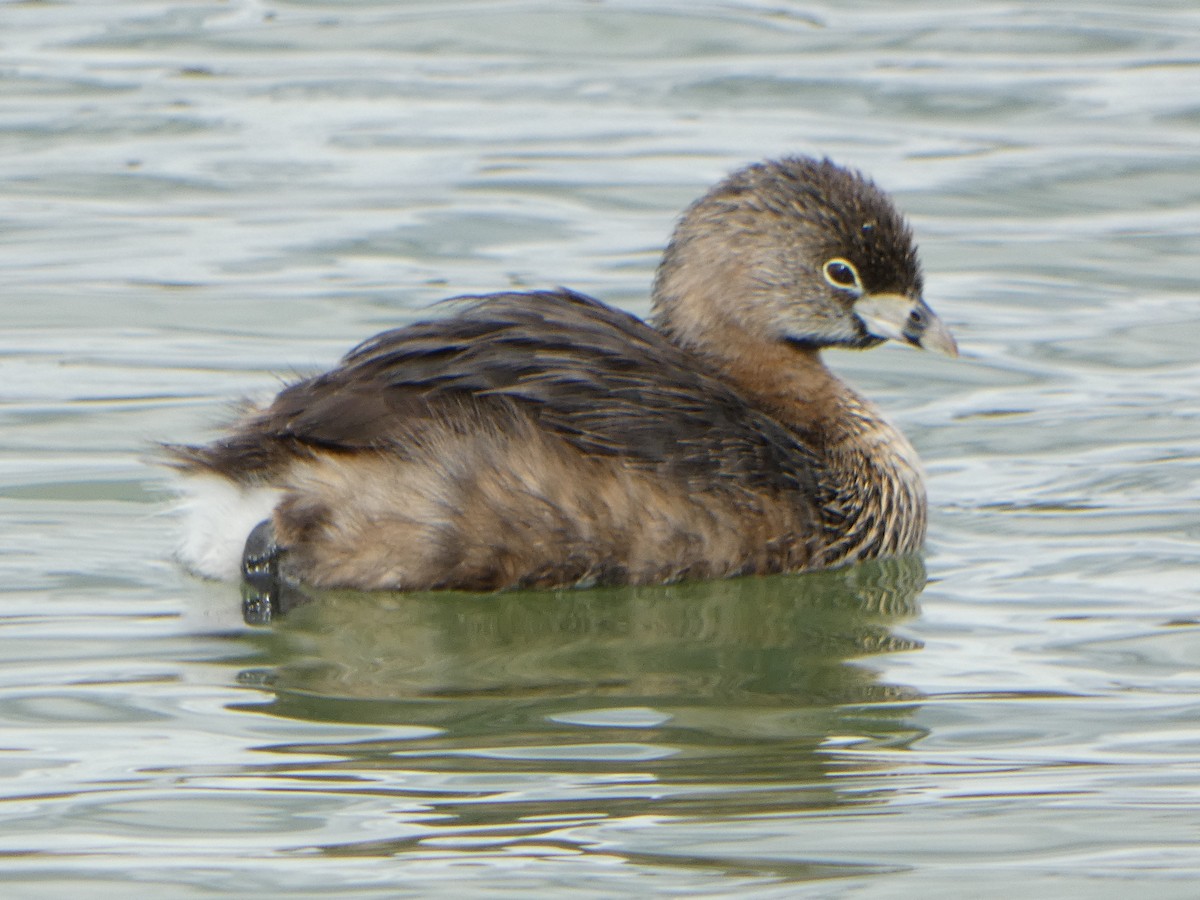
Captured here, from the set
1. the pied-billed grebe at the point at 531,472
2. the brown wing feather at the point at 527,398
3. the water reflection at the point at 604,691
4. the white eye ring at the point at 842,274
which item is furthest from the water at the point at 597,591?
the white eye ring at the point at 842,274

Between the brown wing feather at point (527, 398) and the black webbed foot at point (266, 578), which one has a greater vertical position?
the brown wing feather at point (527, 398)

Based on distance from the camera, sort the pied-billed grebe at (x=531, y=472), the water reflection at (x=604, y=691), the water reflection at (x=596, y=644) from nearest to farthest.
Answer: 1. the water reflection at (x=604, y=691)
2. the water reflection at (x=596, y=644)
3. the pied-billed grebe at (x=531, y=472)

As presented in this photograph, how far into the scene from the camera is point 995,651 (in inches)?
244

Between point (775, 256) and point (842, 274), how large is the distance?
0.72 feet

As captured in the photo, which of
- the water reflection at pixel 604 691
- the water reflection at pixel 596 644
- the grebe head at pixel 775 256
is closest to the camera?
the water reflection at pixel 604 691

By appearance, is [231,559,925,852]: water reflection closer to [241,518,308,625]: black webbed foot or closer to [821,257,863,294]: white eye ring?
[241,518,308,625]: black webbed foot

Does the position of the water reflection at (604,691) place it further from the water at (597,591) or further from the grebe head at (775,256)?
the grebe head at (775,256)

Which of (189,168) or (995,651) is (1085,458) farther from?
(189,168)

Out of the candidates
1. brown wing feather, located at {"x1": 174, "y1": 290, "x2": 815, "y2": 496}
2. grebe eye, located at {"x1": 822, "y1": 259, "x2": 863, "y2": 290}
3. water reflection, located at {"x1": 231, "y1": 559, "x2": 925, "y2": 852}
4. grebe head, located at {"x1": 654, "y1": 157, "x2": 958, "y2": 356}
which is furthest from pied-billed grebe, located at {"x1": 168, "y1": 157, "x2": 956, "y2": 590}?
grebe eye, located at {"x1": 822, "y1": 259, "x2": 863, "y2": 290}

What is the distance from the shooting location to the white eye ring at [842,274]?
7414 millimetres

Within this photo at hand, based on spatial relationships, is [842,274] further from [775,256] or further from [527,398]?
[527,398]

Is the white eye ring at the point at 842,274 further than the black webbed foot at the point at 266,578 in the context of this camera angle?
Yes

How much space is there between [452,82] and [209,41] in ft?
5.09

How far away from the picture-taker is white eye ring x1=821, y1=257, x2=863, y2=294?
7.41 m
